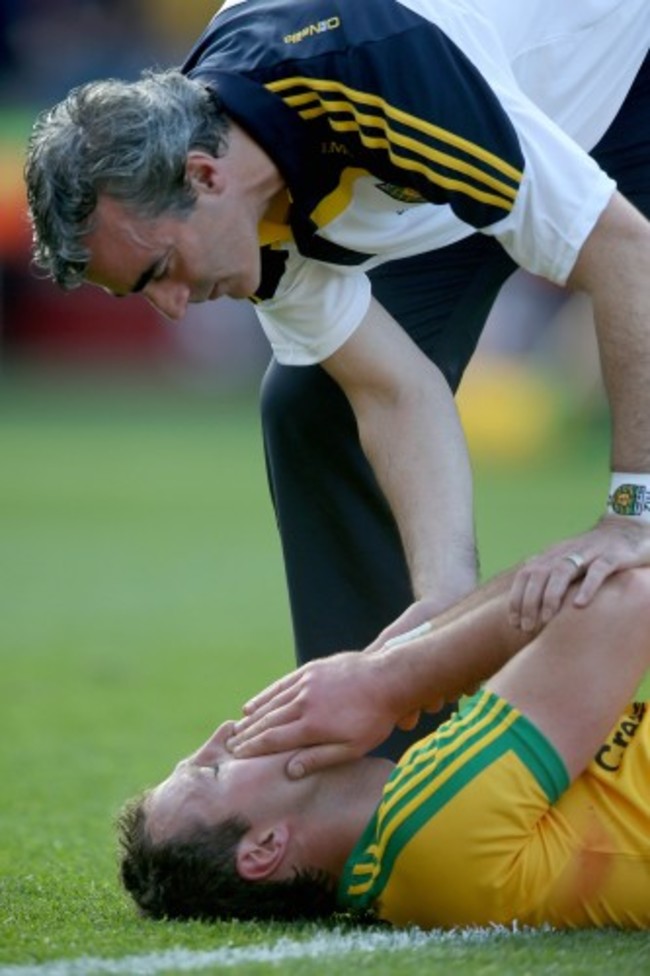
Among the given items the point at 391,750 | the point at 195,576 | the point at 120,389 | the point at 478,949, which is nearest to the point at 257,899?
the point at 478,949

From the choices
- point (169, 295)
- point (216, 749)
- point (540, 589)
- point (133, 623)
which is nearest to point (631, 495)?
point (540, 589)

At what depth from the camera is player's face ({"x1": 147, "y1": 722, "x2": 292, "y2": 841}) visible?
4.24 metres

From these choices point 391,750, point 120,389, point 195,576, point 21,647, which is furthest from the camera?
Result: point 120,389

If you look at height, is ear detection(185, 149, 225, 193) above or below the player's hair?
above

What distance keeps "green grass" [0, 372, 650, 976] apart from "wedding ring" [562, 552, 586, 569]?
2.29ft

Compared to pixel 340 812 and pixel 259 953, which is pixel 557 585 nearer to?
pixel 340 812

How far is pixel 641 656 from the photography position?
12.8 ft

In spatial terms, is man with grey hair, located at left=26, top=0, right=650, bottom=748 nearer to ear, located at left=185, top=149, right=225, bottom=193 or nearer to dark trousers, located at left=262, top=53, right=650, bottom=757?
ear, located at left=185, top=149, right=225, bottom=193

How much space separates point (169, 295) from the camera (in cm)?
468

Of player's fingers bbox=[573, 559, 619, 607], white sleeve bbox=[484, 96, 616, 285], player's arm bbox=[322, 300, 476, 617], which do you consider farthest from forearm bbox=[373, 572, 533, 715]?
white sleeve bbox=[484, 96, 616, 285]

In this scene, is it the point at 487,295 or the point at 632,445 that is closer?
the point at 632,445

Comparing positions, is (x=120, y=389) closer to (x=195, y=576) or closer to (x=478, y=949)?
(x=195, y=576)

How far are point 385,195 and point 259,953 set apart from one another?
1.88 m

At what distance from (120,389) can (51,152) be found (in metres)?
16.4
